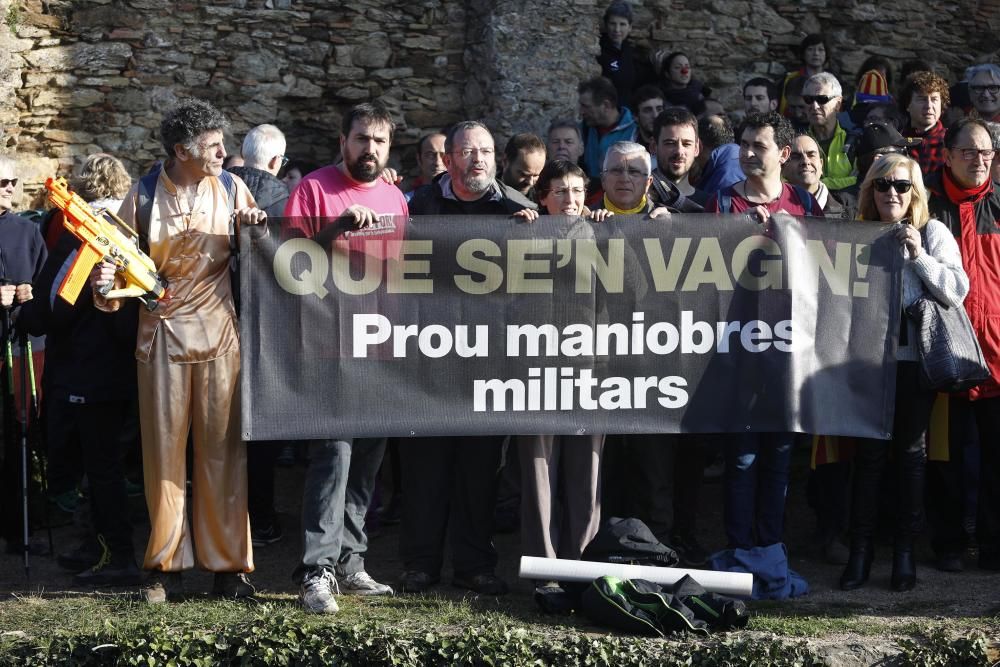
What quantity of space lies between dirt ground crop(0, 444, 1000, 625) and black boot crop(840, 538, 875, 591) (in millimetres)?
48

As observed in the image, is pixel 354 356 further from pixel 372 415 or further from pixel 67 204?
pixel 67 204

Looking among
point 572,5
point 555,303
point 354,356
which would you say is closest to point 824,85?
point 572,5

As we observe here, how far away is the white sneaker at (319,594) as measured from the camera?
20.2ft

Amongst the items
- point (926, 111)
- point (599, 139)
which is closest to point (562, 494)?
point (926, 111)

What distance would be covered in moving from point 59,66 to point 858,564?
771 cm

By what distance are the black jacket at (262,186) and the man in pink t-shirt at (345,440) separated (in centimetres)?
102

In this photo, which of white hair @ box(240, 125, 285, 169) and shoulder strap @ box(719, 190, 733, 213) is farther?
white hair @ box(240, 125, 285, 169)

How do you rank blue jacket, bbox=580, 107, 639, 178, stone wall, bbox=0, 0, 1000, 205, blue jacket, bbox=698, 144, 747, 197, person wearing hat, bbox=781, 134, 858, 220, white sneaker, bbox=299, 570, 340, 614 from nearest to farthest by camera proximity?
white sneaker, bbox=299, 570, 340, 614 < person wearing hat, bbox=781, 134, 858, 220 < blue jacket, bbox=698, 144, 747, 197 < blue jacket, bbox=580, 107, 639, 178 < stone wall, bbox=0, 0, 1000, 205

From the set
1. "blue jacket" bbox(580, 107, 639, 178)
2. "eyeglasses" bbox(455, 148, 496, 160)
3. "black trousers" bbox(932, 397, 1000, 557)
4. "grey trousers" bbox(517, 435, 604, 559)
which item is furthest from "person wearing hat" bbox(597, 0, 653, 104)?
"grey trousers" bbox(517, 435, 604, 559)

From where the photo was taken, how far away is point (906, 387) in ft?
22.4

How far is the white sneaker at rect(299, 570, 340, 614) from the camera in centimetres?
615

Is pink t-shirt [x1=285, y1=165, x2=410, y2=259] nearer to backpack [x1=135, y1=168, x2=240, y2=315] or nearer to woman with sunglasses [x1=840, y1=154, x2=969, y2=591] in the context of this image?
backpack [x1=135, y1=168, x2=240, y2=315]

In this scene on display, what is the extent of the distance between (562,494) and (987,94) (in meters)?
5.15

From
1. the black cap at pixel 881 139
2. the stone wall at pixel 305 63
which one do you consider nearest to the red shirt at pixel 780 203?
the black cap at pixel 881 139
